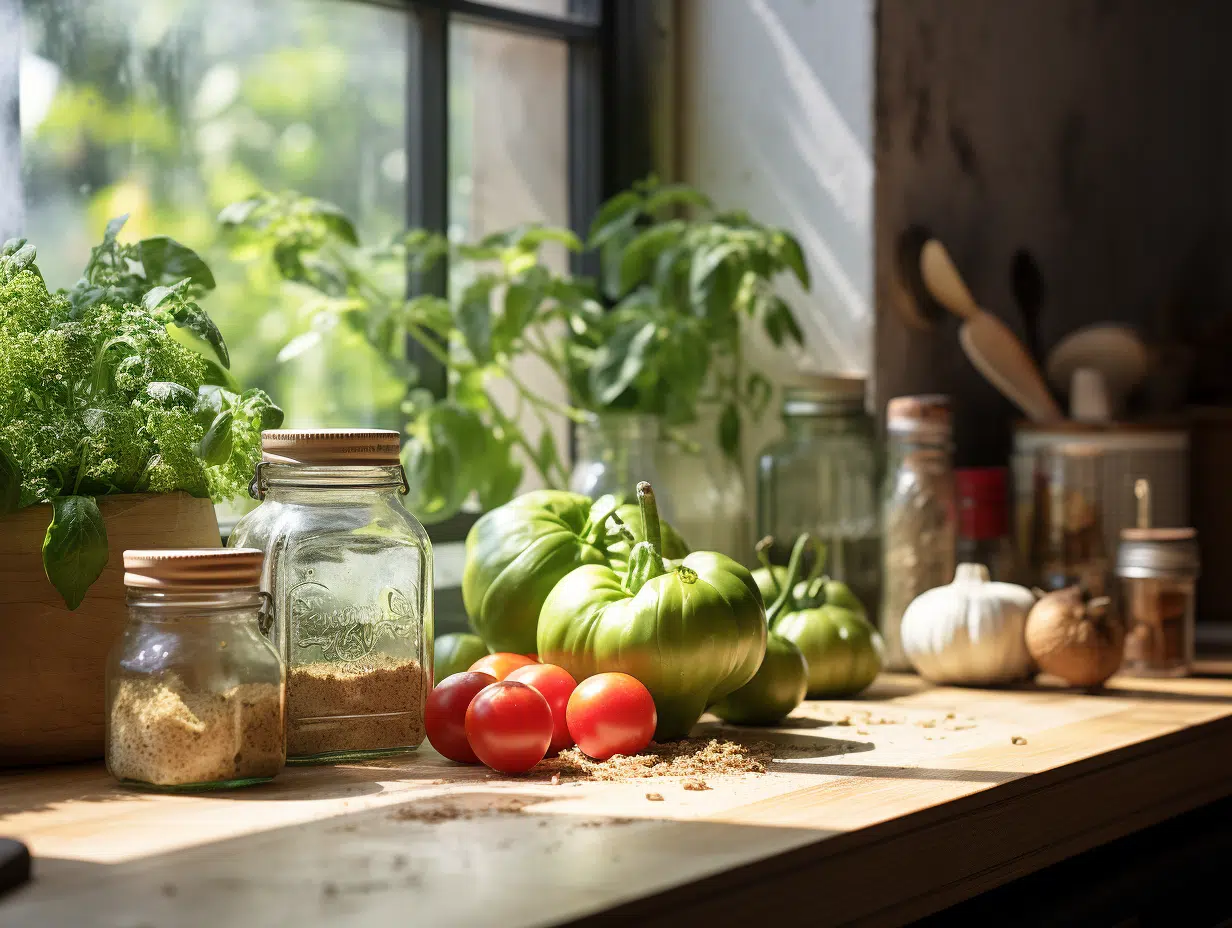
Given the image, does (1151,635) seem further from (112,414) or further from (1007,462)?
(112,414)

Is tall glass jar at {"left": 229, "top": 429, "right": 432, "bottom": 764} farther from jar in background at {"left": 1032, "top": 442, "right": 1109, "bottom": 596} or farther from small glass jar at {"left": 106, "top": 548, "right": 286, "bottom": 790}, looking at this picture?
jar in background at {"left": 1032, "top": 442, "right": 1109, "bottom": 596}

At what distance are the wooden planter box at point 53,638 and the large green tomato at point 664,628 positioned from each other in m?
0.32

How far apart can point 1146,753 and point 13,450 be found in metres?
0.89

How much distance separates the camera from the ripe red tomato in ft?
3.46

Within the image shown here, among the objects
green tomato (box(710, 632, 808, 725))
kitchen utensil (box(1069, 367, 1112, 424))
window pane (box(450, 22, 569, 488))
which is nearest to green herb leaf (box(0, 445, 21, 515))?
green tomato (box(710, 632, 808, 725))

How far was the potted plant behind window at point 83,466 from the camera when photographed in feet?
3.34

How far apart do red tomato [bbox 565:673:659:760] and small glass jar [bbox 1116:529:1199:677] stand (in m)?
0.73

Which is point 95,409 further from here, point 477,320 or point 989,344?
point 989,344

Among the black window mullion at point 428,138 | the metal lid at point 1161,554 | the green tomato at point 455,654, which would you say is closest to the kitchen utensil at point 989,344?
the metal lid at point 1161,554

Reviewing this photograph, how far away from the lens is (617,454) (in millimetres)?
1566

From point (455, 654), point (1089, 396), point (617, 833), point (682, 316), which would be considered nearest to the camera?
point (617, 833)

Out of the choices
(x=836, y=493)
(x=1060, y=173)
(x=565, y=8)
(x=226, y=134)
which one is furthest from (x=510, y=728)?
(x=1060, y=173)

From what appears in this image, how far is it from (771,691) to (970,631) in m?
0.34

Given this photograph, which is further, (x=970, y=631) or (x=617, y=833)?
(x=970, y=631)
